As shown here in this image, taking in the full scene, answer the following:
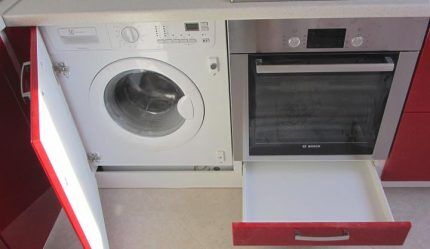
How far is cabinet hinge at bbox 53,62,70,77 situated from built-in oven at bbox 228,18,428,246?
62 cm

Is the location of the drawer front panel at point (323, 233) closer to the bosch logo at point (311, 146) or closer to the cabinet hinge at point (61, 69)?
the bosch logo at point (311, 146)

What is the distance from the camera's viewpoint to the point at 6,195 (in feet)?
4.58

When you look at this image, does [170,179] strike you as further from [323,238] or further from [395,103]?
[395,103]

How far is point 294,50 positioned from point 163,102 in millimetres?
631

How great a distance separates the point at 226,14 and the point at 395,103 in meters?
0.71

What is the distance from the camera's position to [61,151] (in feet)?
4.12

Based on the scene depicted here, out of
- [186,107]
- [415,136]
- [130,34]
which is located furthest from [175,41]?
[415,136]

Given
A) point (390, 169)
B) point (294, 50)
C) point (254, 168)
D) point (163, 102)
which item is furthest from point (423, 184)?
point (163, 102)

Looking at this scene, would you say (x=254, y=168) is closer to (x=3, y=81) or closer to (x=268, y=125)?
→ (x=268, y=125)

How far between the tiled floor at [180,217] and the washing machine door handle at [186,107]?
461mm

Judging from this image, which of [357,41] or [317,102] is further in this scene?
[317,102]

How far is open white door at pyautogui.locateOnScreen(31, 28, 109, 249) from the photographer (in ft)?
3.68

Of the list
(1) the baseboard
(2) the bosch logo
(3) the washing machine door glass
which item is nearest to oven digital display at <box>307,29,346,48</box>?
(2) the bosch logo

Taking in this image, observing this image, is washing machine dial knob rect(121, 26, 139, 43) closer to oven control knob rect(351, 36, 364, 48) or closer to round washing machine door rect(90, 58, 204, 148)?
round washing machine door rect(90, 58, 204, 148)
